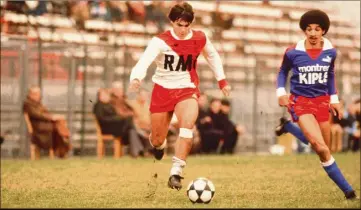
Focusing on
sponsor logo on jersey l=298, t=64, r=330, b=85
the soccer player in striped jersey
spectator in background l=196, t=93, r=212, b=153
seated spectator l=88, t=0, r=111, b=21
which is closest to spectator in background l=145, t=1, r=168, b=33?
seated spectator l=88, t=0, r=111, b=21

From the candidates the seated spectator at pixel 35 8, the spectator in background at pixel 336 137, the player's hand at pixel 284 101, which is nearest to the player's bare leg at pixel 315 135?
the player's hand at pixel 284 101

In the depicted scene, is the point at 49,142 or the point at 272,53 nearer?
the point at 49,142

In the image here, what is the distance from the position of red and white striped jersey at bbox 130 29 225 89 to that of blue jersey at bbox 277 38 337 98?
3.29 feet

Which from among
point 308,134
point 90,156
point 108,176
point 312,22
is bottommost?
point 90,156

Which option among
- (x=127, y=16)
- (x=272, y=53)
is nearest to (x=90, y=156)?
(x=127, y=16)

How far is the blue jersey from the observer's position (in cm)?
A: 884

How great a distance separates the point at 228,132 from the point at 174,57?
10.7 meters

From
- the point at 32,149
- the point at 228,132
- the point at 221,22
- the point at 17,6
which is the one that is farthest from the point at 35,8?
the point at 221,22

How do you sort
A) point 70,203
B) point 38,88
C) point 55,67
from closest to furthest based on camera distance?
point 70,203
point 38,88
point 55,67

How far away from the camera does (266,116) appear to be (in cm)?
2253

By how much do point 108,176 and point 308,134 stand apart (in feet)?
13.6

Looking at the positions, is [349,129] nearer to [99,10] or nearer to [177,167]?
[99,10]

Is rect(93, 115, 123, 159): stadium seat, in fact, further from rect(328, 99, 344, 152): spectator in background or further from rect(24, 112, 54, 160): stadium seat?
rect(328, 99, 344, 152): spectator in background

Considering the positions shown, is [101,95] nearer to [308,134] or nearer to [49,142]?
[49,142]
